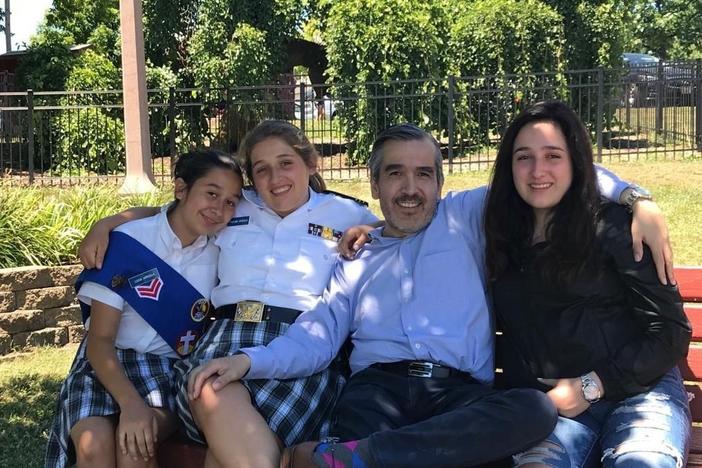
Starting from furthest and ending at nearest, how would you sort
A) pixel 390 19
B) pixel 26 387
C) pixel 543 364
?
pixel 390 19
pixel 26 387
pixel 543 364

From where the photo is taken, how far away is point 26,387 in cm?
491

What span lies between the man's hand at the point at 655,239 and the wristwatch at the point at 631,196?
6 centimetres

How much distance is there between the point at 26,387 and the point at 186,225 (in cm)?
255

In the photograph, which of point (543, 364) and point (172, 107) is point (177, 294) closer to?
point (543, 364)

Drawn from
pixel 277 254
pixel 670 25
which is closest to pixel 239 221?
pixel 277 254

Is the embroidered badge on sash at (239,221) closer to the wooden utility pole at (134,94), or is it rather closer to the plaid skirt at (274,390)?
the plaid skirt at (274,390)

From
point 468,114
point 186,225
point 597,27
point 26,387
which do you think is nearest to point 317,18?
point 468,114

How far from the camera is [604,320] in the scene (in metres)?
2.60

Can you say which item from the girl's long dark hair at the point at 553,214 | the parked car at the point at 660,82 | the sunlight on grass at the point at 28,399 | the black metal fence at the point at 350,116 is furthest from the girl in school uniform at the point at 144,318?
the parked car at the point at 660,82

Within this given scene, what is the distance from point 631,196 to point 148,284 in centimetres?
171

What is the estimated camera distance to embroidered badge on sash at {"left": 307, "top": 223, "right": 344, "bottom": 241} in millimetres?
3069

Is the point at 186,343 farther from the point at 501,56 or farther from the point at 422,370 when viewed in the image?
the point at 501,56

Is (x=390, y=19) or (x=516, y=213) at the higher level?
(x=390, y=19)

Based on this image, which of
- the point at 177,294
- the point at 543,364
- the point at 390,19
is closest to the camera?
the point at 543,364
